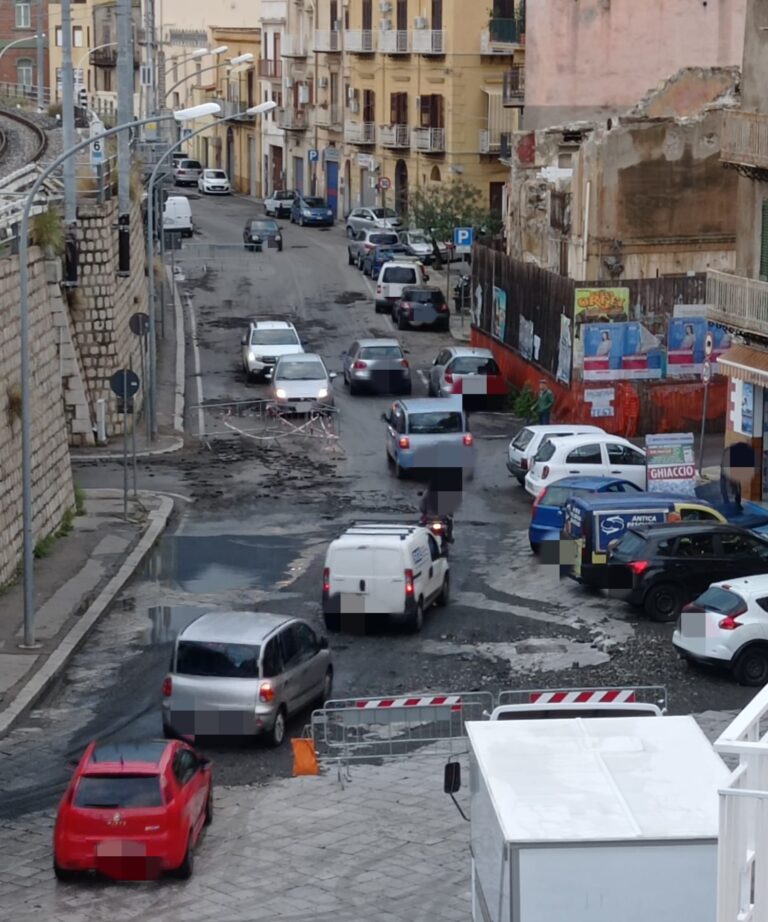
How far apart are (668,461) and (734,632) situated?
9.33 m

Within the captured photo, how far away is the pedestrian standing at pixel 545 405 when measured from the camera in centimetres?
4041

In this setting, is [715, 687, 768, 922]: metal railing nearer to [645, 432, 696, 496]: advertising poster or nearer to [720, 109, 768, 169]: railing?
[645, 432, 696, 496]: advertising poster

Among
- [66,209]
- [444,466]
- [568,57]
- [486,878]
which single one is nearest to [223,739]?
[486,878]

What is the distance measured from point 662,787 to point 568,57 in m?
47.9

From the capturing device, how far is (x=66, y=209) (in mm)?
39000

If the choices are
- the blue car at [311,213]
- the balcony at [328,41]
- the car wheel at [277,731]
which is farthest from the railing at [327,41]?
the car wheel at [277,731]

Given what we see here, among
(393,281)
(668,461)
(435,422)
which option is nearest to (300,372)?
(435,422)

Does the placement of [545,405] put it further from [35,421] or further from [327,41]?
[327,41]

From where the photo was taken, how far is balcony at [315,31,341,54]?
3450 inches

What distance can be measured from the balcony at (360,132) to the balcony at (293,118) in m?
7.35

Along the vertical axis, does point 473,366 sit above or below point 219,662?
below

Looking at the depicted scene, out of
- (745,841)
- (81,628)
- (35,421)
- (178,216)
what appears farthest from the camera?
(178,216)

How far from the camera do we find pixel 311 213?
276 feet

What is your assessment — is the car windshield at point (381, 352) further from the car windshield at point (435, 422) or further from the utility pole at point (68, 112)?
the car windshield at point (435, 422)
